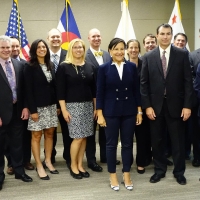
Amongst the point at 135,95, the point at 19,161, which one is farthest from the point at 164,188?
the point at 19,161

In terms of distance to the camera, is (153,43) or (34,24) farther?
(34,24)

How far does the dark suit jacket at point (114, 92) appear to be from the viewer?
9.80 feet

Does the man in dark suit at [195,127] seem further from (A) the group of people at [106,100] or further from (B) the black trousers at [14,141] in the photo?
(B) the black trousers at [14,141]

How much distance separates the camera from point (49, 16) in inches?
211

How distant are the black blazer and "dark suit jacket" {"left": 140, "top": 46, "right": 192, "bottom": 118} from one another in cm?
103

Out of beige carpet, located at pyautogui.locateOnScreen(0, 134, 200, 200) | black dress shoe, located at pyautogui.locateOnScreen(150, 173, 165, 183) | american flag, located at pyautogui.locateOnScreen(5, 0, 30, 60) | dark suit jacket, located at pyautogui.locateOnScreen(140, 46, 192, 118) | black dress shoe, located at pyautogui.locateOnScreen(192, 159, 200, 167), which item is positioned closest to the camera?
beige carpet, located at pyautogui.locateOnScreen(0, 134, 200, 200)

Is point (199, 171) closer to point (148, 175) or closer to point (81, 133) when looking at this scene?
point (148, 175)

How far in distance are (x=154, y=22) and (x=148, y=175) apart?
3247mm

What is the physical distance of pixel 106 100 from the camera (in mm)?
3031

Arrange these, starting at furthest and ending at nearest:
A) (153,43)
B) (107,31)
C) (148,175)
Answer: (107,31) < (153,43) < (148,175)

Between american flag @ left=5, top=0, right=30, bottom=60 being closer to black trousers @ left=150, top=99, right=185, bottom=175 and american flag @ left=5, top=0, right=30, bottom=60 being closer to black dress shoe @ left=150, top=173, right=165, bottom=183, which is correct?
black trousers @ left=150, top=99, right=185, bottom=175

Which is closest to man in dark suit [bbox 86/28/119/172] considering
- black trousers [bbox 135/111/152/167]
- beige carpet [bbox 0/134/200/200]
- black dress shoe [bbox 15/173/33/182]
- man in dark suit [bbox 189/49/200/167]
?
beige carpet [bbox 0/134/200/200]

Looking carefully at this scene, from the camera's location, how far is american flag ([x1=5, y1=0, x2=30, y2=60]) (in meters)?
4.78

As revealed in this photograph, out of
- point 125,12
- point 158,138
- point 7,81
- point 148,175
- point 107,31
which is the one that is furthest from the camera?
point 107,31
